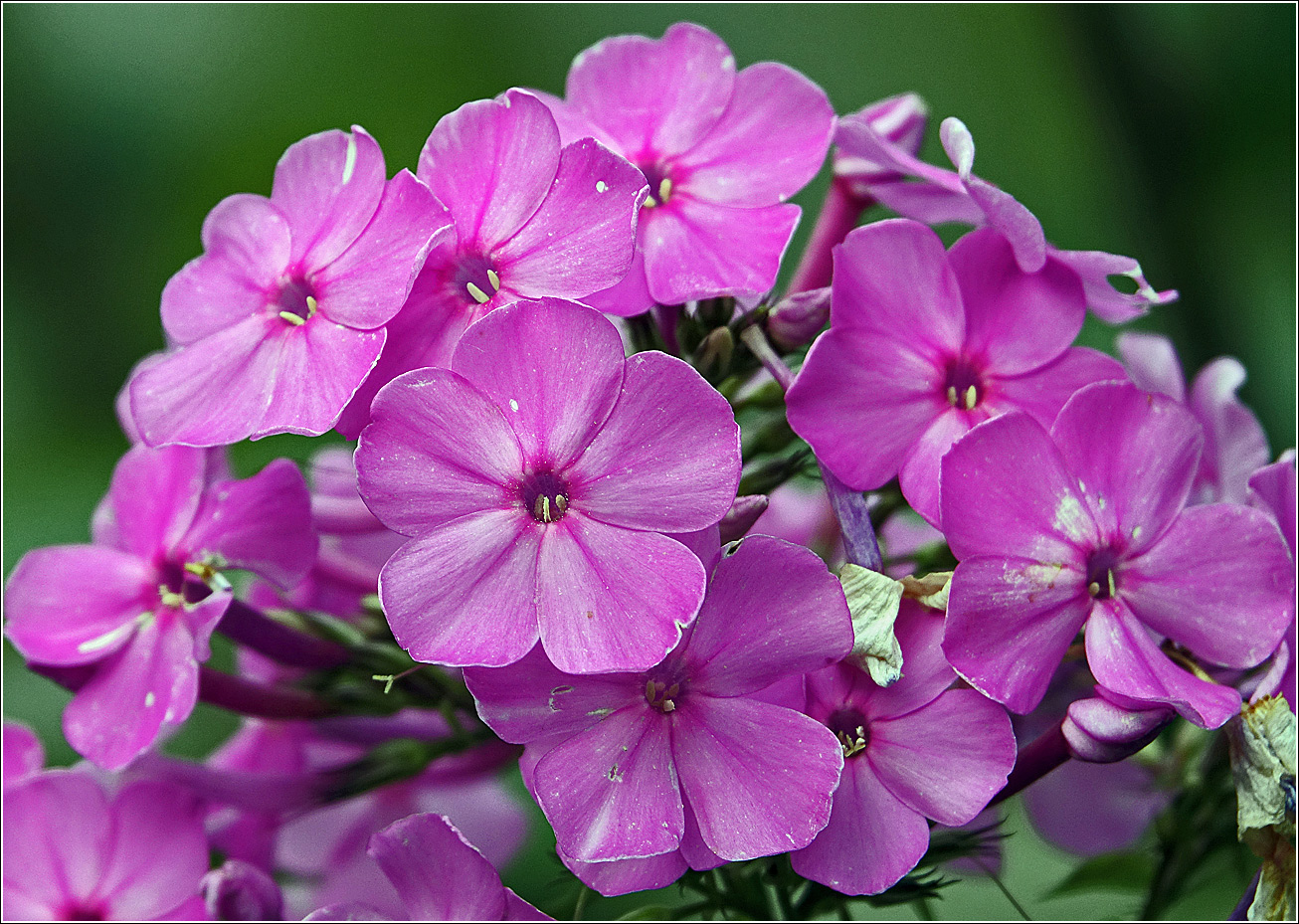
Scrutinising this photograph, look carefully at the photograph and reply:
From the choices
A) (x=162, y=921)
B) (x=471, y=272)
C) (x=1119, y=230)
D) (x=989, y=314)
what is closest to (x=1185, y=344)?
(x=1119, y=230)

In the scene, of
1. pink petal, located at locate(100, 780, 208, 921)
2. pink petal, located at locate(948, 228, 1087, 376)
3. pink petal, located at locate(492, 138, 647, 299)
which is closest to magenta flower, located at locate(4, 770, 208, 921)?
pink petal, located at locate(100, 780, 208, 921)

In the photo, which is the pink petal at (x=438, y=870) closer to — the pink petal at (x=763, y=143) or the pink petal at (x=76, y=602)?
the pink petal at (x=76, y=602)

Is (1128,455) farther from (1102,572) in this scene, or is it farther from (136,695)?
(136,695)

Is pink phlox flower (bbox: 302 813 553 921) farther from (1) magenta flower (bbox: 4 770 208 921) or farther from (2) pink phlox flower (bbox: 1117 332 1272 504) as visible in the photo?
(2) pink phlox flower (bbox: 1117 332 1272 504)

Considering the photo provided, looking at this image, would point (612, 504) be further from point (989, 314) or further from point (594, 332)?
point (989, 314)

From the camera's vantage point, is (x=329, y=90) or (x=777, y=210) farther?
(x=329, y=90)

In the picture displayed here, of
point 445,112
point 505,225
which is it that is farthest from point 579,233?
point 445,112

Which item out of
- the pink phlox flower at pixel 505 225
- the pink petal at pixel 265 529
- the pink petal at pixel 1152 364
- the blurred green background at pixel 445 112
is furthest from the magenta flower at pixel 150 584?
the blurred green background at pixel 445 112
